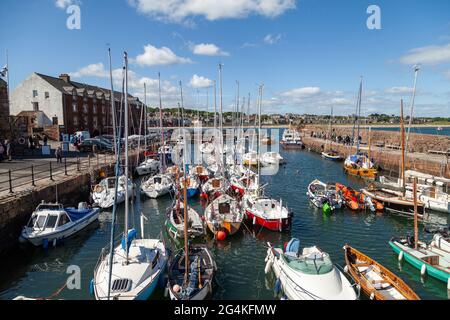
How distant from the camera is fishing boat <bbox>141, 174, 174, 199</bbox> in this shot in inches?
1219

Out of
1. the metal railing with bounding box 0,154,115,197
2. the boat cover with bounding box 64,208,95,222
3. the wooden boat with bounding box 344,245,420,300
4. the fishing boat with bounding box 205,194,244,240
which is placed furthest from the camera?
the metal railing with bounding box 0,154,115,197

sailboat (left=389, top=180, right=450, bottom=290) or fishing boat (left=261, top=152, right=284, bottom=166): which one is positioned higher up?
fishing boat (left=261, top=152, right=284, bottom=166)

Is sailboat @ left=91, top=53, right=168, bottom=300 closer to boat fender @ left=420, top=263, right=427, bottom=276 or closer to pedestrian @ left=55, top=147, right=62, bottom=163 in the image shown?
boat fender @ left=420, top=263, right=427, bottom=276

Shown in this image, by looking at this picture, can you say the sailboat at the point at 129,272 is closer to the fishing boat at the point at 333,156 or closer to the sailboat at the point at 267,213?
the sailboat at the point at 267,213

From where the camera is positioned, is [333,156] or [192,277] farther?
[333,156]

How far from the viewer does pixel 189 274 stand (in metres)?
13.8

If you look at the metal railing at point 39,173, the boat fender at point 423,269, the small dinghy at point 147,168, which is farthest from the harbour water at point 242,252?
the small dinghy at point 147,168

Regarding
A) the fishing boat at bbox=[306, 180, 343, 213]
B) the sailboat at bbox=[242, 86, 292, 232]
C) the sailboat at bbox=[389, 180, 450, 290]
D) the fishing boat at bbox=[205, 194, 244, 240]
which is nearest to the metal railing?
the fishing boat at bbox=[205, 194, 244, 240]

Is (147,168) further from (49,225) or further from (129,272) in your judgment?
(129,272)

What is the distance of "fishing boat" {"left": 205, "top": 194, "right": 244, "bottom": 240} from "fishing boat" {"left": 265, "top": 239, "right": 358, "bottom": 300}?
18.9ft

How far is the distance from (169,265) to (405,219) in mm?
20767

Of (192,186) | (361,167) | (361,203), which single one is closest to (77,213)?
(192,186)

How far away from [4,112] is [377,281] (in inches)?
1706
